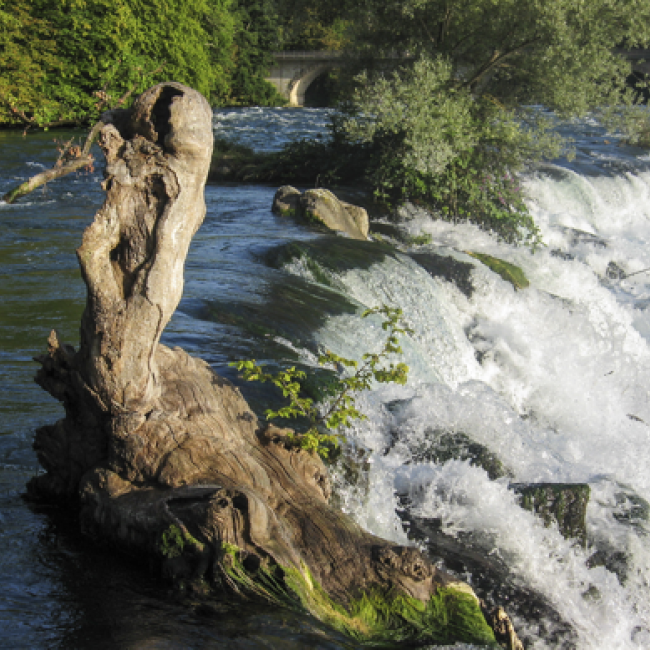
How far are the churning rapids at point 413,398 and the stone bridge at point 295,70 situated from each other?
34873 mm

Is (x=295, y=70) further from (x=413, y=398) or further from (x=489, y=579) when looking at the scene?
(x=489, y=579)

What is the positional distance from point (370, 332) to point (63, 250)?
5.21 m

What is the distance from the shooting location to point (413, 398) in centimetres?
690

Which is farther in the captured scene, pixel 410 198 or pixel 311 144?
pixel 311 144

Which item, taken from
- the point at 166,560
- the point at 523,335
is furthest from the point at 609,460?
the point at 166,560

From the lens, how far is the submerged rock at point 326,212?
13.3 meters

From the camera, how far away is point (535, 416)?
32.7ft

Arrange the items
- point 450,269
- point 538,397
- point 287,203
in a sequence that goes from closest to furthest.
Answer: point 538,397 < point 450,269 < point 287,203

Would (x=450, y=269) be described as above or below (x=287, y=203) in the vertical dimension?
below

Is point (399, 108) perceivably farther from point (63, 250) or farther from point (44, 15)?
point (44, 15)

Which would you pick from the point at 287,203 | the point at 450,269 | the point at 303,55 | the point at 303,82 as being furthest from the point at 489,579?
the point at 303,82

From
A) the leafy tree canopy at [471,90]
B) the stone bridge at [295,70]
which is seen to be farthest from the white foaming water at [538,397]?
the stone bridge at [295,70]

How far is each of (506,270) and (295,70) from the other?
40611mm

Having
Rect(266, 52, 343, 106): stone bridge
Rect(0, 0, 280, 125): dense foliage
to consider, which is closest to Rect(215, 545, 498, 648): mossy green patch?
Rect(0, 0, 280, 125): dense foliage
